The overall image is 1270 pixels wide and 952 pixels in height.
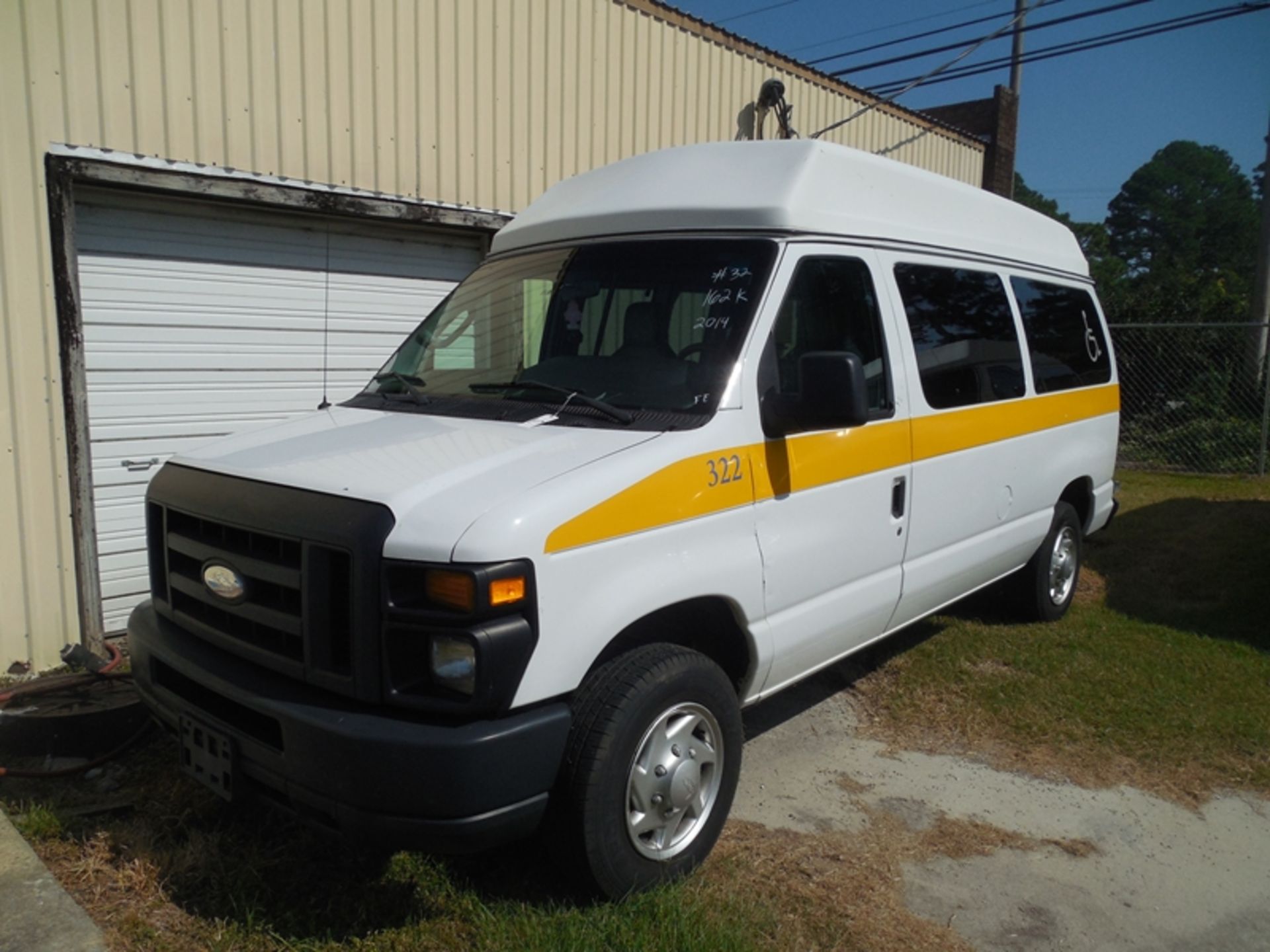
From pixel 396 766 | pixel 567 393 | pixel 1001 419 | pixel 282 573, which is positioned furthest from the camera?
pixel 1001 419

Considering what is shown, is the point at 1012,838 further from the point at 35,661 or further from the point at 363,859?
the point at 35,661

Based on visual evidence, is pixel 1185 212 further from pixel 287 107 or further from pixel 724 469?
pixel 724 469

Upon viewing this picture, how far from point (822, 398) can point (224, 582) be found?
2.08 m

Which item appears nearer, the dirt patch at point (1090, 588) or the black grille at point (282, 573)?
the black grille at point (282, 573)

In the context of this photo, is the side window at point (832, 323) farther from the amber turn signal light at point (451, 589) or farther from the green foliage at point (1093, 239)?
the green foliage at point (1093, 239)

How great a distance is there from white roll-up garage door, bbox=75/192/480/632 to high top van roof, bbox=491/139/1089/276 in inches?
88.4

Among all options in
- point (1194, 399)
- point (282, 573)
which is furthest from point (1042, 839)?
point (1194, 399)

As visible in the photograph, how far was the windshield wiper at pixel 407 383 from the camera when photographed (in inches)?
154

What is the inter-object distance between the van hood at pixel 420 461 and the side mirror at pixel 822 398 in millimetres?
583

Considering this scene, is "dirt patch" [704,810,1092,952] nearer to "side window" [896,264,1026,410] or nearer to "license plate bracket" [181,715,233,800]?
"license plate bracket" [181,715,233,800]

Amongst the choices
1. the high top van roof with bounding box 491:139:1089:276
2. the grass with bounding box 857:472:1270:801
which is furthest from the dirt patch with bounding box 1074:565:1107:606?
the high top van roof with bounding box 491:139:1089:276

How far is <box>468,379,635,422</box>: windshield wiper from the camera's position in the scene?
336 centimetres

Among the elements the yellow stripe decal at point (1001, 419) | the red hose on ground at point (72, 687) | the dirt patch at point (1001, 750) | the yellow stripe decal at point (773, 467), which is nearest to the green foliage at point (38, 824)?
the red hose on ground at point (72, 687)

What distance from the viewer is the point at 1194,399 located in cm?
1391
